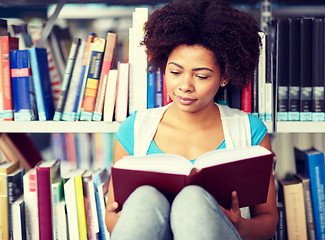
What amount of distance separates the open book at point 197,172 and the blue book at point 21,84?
0.43 metres

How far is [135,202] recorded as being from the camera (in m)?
0.69

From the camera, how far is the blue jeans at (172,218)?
0.64 m

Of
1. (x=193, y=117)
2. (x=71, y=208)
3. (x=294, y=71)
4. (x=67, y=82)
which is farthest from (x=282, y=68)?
(x=71, y=208)

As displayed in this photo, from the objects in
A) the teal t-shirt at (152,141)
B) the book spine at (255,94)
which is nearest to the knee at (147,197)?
the teal t-shirt at (152,141)

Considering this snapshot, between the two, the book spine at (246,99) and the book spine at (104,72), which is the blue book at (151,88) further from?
the book spine at (246,99)

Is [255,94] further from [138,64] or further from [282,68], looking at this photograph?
[138,64]

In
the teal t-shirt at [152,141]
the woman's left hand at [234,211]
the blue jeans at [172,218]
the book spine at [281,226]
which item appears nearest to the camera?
the blue jeans at [172,218]

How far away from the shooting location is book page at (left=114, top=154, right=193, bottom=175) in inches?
28.2

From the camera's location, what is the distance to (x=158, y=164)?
0.72 m

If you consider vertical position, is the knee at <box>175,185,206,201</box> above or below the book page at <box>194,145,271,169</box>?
Answer: below

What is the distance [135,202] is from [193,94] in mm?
316

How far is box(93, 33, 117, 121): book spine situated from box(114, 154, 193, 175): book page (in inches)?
13.1

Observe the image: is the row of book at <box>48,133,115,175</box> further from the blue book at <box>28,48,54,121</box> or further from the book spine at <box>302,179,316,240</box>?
the book spine at <box>302,179,316,240</box>

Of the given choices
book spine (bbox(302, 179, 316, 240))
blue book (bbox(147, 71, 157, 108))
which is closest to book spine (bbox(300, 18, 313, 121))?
book spine (bbox(302, 179, 316, 240))
